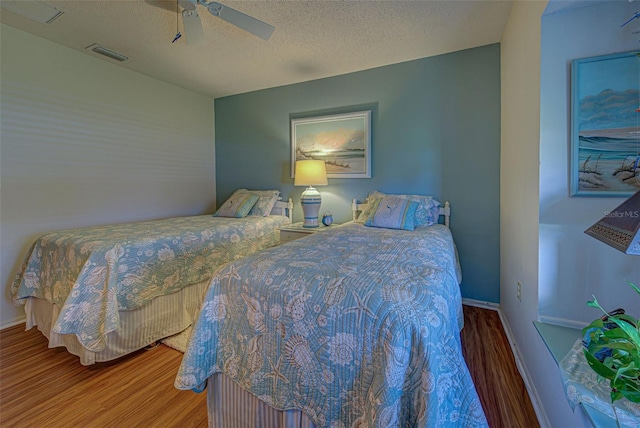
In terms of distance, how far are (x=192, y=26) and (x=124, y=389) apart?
92.6 inches

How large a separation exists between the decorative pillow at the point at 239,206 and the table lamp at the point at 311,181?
0.68 meters

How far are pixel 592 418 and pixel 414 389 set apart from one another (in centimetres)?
49

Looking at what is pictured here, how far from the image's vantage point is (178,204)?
12.5 feet

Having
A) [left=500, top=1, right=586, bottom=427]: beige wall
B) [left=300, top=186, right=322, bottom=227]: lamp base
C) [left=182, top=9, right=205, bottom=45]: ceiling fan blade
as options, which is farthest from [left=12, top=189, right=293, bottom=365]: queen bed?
[left=500, top=1, right=586, bottom=427]: beige wall

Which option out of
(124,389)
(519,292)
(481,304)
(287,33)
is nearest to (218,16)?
(287,33)

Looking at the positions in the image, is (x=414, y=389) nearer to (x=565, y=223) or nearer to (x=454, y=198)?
(x=565, y=223)

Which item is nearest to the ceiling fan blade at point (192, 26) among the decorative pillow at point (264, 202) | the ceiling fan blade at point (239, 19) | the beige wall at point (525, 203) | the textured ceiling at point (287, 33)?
the ceiling fan blade at point (239, 19)

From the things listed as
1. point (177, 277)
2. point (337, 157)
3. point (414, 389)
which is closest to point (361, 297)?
point (414, 389)

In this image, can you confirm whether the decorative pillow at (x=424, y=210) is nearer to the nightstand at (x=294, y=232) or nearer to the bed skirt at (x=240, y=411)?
the nightstand at (x=294, y=232)

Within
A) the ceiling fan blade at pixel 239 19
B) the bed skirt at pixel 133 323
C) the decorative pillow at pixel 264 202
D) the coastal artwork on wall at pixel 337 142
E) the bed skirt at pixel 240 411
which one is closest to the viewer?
the bed skirt at pixel 240 411

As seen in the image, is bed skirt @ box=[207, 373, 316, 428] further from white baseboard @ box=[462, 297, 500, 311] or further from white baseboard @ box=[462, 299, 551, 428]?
white baseboard @ box=[462, 297, 500, 311]

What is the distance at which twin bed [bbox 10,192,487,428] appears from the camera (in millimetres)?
916

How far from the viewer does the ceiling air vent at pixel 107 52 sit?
8.89 ft

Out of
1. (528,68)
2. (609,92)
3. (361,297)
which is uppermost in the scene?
(528,68)
